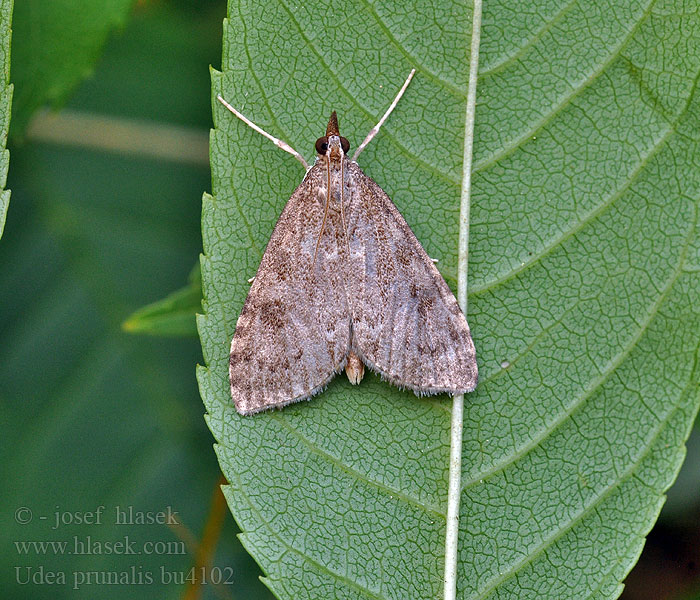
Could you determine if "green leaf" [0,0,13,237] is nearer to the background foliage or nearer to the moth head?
the background foliage

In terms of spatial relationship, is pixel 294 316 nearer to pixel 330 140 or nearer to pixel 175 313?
pixel 175 313

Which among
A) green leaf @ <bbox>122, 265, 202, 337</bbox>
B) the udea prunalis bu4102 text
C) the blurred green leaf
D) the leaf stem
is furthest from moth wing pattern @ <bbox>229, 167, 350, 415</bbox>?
the blurred green leaf

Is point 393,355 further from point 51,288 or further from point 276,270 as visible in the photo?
point 51,288

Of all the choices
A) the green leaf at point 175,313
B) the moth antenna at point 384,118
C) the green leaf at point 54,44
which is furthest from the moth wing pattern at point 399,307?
the green leaf at point 54,44

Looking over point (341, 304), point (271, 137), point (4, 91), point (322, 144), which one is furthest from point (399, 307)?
point (4, 91)

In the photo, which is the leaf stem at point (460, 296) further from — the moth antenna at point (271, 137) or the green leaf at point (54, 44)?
the green leaf at point (54, 44)

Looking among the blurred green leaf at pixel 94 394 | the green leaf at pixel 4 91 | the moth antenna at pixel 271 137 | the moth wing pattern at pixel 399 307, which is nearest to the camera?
the green leaf at pixel 4 91

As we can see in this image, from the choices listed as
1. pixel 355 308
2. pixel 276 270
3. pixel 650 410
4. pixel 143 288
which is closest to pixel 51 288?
pixel 143 288
